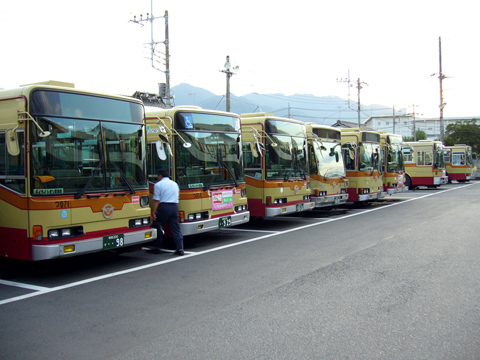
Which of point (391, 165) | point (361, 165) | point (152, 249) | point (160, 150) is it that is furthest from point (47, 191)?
point (391, 165)

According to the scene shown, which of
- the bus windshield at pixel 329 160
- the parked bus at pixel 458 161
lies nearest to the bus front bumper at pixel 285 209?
the bus windshield at pixel 329 160

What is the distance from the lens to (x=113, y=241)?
766cm

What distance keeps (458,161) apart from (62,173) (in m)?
34.4

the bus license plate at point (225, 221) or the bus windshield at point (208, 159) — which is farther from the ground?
the bus windshield at point (208, 159)

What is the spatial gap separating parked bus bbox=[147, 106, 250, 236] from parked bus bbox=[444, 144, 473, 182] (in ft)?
95.2

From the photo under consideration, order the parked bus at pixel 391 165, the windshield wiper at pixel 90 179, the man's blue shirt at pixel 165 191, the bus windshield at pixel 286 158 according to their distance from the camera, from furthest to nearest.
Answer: the parked bus at pixel 391 165, the bus windshield at pixel 286 158, the man's blue shirt at pixel 165 191, the windshield wiper at pixel 90 179

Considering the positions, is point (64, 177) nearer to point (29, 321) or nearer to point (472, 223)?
point (29, 321)

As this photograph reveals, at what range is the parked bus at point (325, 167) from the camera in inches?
580

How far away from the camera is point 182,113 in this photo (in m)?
9.53

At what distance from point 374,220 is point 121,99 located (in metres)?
9.23

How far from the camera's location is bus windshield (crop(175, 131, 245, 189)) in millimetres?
9516

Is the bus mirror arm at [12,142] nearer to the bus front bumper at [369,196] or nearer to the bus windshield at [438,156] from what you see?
the bus front bumper at [369,196]

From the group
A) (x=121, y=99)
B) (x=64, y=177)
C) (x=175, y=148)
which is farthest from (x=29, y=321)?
(x=175, y=148)

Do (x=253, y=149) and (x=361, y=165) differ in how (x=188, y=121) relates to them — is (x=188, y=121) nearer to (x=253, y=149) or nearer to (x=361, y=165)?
(x=253, y=149)
